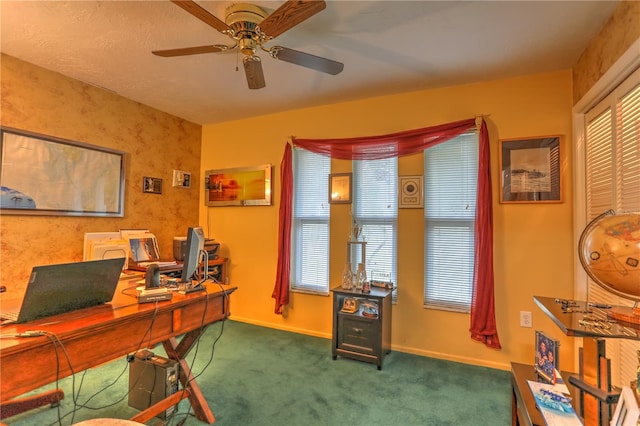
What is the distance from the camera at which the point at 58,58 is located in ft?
8.11

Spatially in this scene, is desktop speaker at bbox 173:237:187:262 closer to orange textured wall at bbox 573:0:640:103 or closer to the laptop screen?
the laptop screen

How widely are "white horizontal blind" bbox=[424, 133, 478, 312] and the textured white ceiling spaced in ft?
2.25

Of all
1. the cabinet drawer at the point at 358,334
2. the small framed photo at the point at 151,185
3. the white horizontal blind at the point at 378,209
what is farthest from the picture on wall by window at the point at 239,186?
the cabinet drawer at the point at 358,334

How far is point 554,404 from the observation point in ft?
4.00

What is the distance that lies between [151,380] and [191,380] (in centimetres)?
28

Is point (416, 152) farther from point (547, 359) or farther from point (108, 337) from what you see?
point (108, 337)

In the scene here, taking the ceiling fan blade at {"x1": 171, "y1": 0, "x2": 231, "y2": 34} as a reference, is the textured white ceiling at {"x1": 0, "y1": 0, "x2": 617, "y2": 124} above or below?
above

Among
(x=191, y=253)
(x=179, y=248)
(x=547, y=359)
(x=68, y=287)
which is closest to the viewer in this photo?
(x=68, y=287)

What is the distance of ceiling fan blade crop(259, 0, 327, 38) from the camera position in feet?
4.59

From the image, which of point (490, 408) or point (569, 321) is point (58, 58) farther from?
point (490, 408)

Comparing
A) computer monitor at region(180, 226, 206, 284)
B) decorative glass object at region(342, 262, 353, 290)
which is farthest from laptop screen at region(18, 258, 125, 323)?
decorative glass object at region(342, 262, 353, 290)

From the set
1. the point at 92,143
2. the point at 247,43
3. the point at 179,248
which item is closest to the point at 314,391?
the point at 179,248

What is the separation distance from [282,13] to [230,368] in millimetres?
2597

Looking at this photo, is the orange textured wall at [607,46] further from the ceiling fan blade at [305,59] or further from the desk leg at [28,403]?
the desk leg at [28,403]
